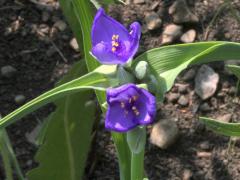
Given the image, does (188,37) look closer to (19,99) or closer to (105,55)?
(19,99)

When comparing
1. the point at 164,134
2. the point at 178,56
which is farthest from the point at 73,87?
the point at 164,134

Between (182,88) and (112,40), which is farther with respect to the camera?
(182,88)

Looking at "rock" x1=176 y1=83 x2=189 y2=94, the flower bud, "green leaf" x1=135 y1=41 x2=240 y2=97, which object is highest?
the flower bud

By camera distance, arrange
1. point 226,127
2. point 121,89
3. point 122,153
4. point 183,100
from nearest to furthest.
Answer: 1. point 121,89
2. point 226,127
3. point 122,153
4. point 183,100

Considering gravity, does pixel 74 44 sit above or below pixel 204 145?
above

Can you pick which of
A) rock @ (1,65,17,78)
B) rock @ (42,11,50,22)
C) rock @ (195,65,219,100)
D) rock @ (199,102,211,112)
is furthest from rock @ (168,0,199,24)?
rock @ (1,65,17,78)

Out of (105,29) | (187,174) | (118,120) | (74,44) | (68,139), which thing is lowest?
(187,174)

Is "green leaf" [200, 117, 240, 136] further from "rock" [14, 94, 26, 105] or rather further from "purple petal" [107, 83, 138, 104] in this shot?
"rock" [14, 94, 26, 105]
